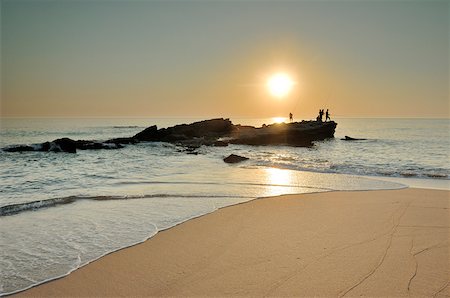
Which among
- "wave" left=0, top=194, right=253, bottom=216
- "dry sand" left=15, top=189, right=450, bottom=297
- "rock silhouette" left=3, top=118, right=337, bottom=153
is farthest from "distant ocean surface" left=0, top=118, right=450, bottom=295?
"rock silhouette" left=3, top=118, right=337, bottom=153

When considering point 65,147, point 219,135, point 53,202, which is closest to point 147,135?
point 219,135

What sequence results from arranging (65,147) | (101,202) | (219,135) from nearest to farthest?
(101,202) < (65,147) < (219,135)

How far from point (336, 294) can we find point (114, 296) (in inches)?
104

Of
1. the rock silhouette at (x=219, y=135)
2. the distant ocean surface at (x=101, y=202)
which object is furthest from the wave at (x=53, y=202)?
the rock silhouette at (x=219, y=135)

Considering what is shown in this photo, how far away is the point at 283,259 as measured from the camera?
16.5 ft

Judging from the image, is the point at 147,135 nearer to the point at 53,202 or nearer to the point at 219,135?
the point at 219,135

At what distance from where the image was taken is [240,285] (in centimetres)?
420

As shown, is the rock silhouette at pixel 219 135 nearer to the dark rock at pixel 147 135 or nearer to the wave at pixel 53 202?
the dark rock at pixel 147 135

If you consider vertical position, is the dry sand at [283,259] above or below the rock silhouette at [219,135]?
below

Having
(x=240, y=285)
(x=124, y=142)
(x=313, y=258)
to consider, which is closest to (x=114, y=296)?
(x=240, y=285)

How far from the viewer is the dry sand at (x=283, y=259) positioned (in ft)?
13.6

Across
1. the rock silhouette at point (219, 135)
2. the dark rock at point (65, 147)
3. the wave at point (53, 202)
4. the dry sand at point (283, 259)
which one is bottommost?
the dry sand at point (283, 259)

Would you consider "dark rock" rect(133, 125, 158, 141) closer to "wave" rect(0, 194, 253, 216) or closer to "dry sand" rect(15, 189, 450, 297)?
"wave" rect(0, 194, 253, 216)

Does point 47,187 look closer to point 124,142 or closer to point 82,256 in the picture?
point 82,256
